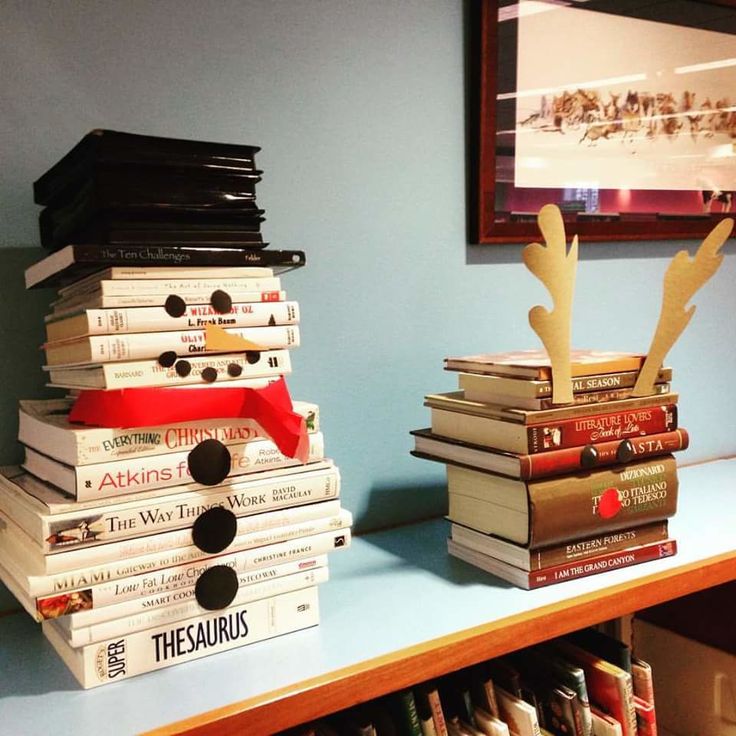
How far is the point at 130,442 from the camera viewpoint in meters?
0.76

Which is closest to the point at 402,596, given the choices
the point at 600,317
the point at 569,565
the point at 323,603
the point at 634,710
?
the point at 323,603

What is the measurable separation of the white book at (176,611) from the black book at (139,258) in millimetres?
326

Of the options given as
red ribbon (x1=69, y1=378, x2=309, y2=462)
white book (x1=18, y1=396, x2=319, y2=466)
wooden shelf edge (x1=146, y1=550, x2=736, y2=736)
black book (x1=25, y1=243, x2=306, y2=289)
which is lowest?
wooden shelf edge (x1=146, y1=550, x2=736, y2=736)

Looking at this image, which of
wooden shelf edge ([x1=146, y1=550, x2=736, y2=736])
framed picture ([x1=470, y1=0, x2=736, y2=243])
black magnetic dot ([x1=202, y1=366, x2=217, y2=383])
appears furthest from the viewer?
framed picture ([x1=470, y1=0, x2=736, y2=243])

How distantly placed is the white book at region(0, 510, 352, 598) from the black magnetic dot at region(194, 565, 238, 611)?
2 cm

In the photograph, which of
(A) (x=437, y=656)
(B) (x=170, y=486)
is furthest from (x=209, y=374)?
(A) (x=437, y=656)

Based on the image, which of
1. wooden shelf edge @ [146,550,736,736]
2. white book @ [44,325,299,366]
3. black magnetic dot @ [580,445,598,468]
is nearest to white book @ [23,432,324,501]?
white book @ [44,325,299,366]

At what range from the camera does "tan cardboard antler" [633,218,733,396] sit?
99cm

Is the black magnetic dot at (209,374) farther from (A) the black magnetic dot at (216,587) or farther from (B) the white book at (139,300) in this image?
(A) the black magnetic dot at (216,587)

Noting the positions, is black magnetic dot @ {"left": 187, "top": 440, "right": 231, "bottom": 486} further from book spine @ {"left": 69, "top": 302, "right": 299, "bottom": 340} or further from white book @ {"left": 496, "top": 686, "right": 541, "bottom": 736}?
white book @ {"left": 496, "top": 686, "right": 541, "bottom": 736}

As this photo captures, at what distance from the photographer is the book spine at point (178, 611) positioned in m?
0.73

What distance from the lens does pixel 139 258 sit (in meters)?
0.78

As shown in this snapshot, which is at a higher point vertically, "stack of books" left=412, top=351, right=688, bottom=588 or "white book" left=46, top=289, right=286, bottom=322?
"white book" left=46, top=289, right=286, bottom=322

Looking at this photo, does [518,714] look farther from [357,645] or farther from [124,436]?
[124,436]
